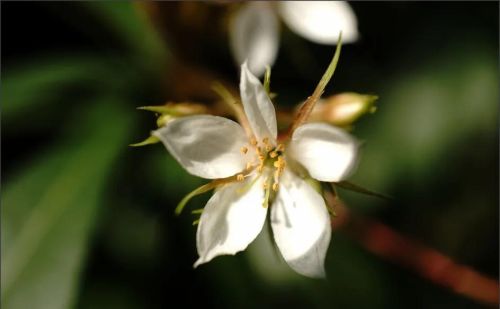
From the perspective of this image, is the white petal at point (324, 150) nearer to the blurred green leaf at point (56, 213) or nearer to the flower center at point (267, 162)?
the flower center at point (267, 162)

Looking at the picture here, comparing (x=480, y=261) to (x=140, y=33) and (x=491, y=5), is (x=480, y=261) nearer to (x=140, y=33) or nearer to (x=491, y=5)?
(x=491, y=5)

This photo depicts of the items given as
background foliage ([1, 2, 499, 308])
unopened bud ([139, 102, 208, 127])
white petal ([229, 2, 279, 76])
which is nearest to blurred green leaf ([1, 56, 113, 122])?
background foliage ([1, 2, 499, 308])

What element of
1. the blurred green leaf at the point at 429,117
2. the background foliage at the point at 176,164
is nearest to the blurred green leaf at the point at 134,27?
→ the background foliage at the point at 176,164

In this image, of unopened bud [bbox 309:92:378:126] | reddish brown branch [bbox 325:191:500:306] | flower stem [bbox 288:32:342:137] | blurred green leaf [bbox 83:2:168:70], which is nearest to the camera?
flower stem [bbox 288:32:342:137]

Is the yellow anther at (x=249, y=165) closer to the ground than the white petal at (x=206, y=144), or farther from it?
closer to the ground

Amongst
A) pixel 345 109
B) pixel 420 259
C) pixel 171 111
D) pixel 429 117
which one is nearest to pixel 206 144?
pixel 171 111

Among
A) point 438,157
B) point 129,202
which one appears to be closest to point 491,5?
point 438,157

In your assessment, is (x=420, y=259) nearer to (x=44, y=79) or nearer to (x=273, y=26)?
(x=273, y=26)

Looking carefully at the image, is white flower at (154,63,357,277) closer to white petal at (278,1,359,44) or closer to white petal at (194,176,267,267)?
white petal at (194,176,267,267)
